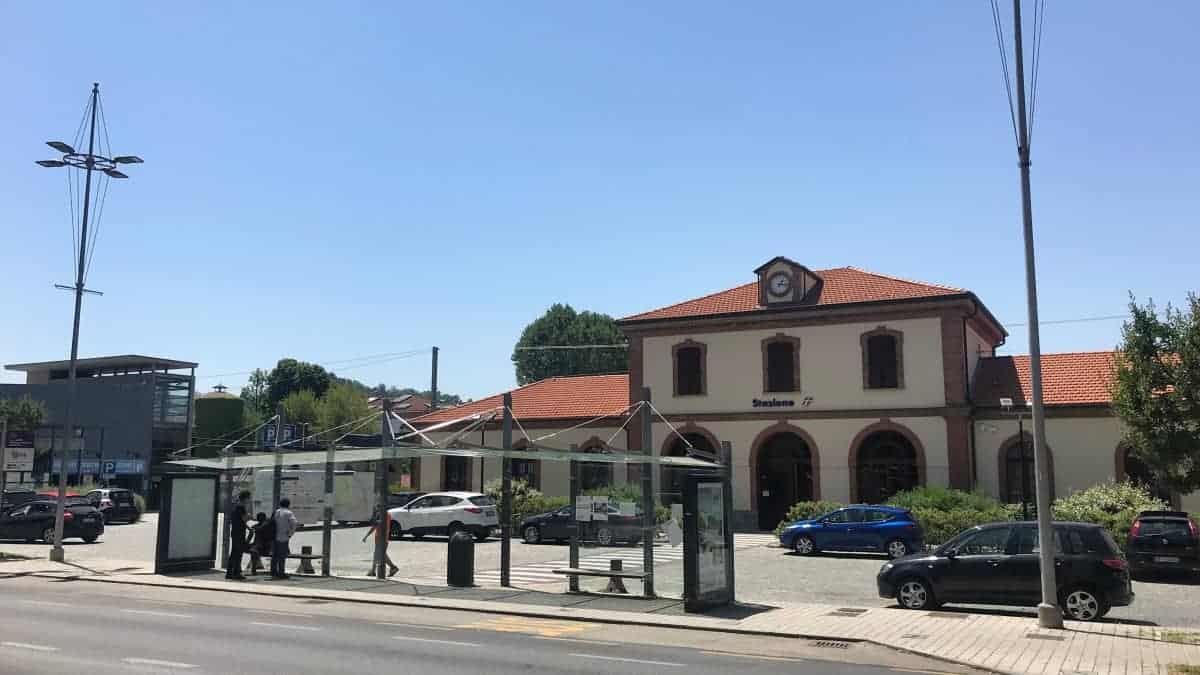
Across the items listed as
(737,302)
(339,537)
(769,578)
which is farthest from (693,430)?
(769,578)

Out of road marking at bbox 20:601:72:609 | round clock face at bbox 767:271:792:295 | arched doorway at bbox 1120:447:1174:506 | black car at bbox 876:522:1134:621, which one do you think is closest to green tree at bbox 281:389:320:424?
round clock face at bbox 767:271:792:295

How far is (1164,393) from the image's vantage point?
24375 millimetres

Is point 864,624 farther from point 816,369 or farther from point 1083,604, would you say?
point 816,369

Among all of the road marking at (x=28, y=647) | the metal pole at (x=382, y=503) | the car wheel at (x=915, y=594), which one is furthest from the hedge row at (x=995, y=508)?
the road marking at (x=28, y=647)

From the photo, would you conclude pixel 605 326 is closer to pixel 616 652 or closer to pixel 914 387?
pixel 914 387

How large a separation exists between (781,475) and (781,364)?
14.2 feet

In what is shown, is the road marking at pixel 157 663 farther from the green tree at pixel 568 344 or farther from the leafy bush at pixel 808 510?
the green tree at pixel 568 344

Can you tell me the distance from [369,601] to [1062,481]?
81.8 feet

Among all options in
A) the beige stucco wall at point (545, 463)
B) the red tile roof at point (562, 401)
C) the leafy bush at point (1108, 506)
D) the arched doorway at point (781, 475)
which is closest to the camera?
the leafy bush at point (1108, 506)

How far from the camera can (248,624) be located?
46.4ft

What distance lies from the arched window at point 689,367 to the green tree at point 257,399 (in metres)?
62.9

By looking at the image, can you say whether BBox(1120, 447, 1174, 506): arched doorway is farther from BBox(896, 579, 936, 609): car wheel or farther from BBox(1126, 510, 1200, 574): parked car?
BBox(896, 579, 936, 609): car wheel

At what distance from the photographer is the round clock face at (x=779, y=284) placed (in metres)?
37.4

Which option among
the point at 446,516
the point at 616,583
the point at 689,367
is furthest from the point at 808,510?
the point at 616,583
